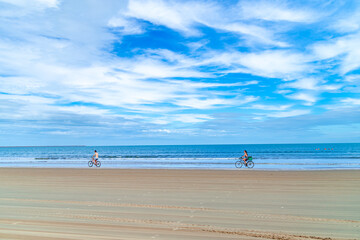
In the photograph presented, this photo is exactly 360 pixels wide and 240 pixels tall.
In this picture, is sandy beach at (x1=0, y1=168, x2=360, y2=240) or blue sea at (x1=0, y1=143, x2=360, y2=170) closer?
sandy beach at (x1=0, y1=168, x2=360, y2=240)

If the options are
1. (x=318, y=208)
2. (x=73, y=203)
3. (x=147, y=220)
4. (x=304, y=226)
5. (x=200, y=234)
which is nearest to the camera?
(x=200, y=234)

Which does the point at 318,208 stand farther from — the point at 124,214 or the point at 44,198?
the point at 44,198

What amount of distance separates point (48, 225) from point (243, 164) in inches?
987

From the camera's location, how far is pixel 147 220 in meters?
6.55

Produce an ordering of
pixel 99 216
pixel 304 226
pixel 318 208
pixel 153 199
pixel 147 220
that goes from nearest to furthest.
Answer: pixel 304 226, pixel 147 220, pixel 99 216, pixel 318 208, pixel 153 199

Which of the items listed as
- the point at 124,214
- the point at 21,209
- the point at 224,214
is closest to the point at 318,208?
the point at 224,214

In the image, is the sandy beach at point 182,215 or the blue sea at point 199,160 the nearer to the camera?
the sandy beach at point 182,215

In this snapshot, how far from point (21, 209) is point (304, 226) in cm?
717

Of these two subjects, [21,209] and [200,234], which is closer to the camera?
[200,234]

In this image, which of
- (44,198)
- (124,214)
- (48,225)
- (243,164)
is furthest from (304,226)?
(243,164)

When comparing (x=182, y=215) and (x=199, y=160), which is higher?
(x=199, y=160)

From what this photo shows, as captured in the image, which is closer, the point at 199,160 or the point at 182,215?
the point at 182,215

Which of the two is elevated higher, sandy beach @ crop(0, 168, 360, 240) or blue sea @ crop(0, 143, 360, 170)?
blue sea @ crop(0, 143, 360, 170)

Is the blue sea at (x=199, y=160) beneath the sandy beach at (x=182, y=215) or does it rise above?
above
